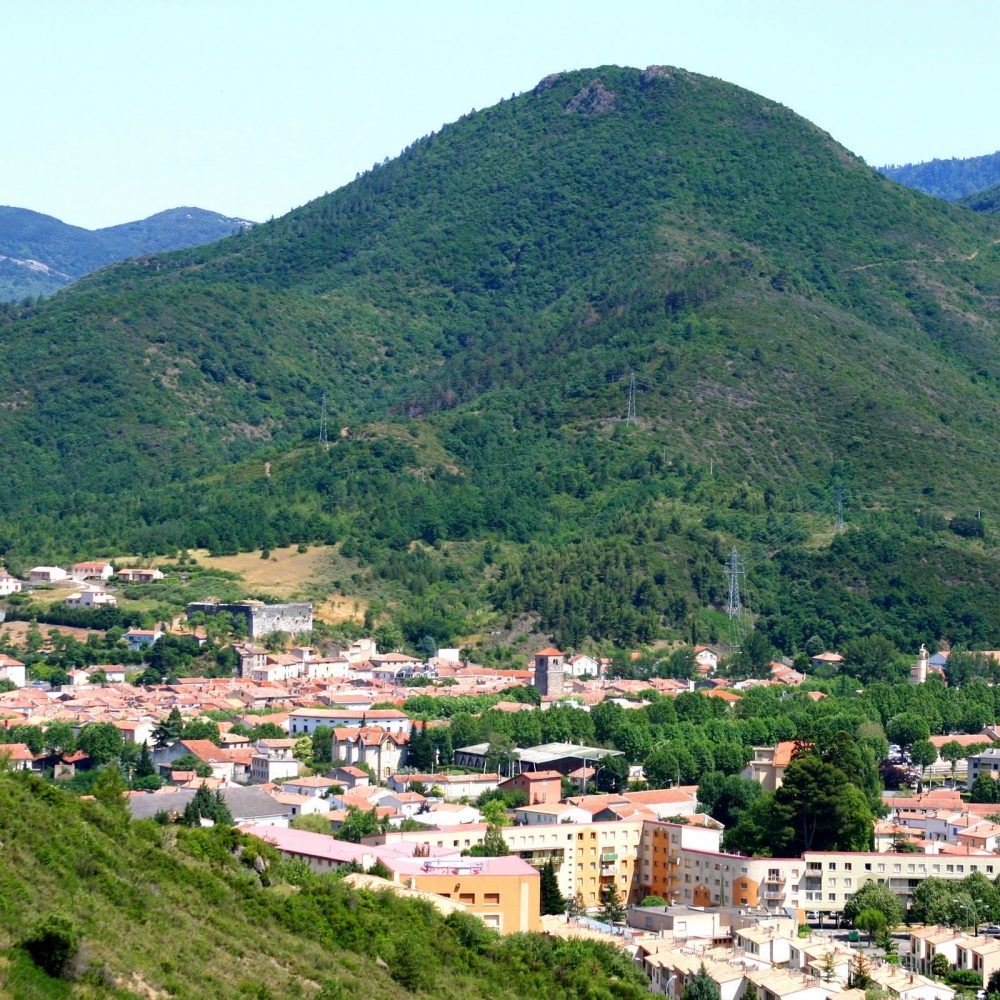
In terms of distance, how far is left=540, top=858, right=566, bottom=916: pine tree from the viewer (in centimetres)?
5194

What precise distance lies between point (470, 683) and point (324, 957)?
5980 centimetres

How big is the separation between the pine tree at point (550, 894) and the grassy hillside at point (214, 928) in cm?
1037

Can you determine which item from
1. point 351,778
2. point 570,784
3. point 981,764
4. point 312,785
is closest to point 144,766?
point 312,785

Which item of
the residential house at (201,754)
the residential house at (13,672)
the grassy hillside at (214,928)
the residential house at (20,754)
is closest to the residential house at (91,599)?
the residential house at (13,672)

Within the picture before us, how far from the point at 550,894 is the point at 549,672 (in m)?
37.3

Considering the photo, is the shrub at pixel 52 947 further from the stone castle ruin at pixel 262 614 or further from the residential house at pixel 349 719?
the stone castle ruin at pixel 262 614

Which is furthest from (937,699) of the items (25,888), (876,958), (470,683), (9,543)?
(25,888)

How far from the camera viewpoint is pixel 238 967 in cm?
2953

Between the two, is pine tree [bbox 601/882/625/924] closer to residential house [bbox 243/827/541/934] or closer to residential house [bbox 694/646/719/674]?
residential house [bbox 243/827/541/934]

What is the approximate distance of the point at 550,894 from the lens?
172 ft

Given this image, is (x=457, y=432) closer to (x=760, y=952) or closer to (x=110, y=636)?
(x=110, y=636)

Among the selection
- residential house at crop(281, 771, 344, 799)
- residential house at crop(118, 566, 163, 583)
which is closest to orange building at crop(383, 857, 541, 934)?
residential house at crop(281, 771, 344, 799)

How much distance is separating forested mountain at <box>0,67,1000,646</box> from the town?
448 inches

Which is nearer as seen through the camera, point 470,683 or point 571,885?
point 571,885
